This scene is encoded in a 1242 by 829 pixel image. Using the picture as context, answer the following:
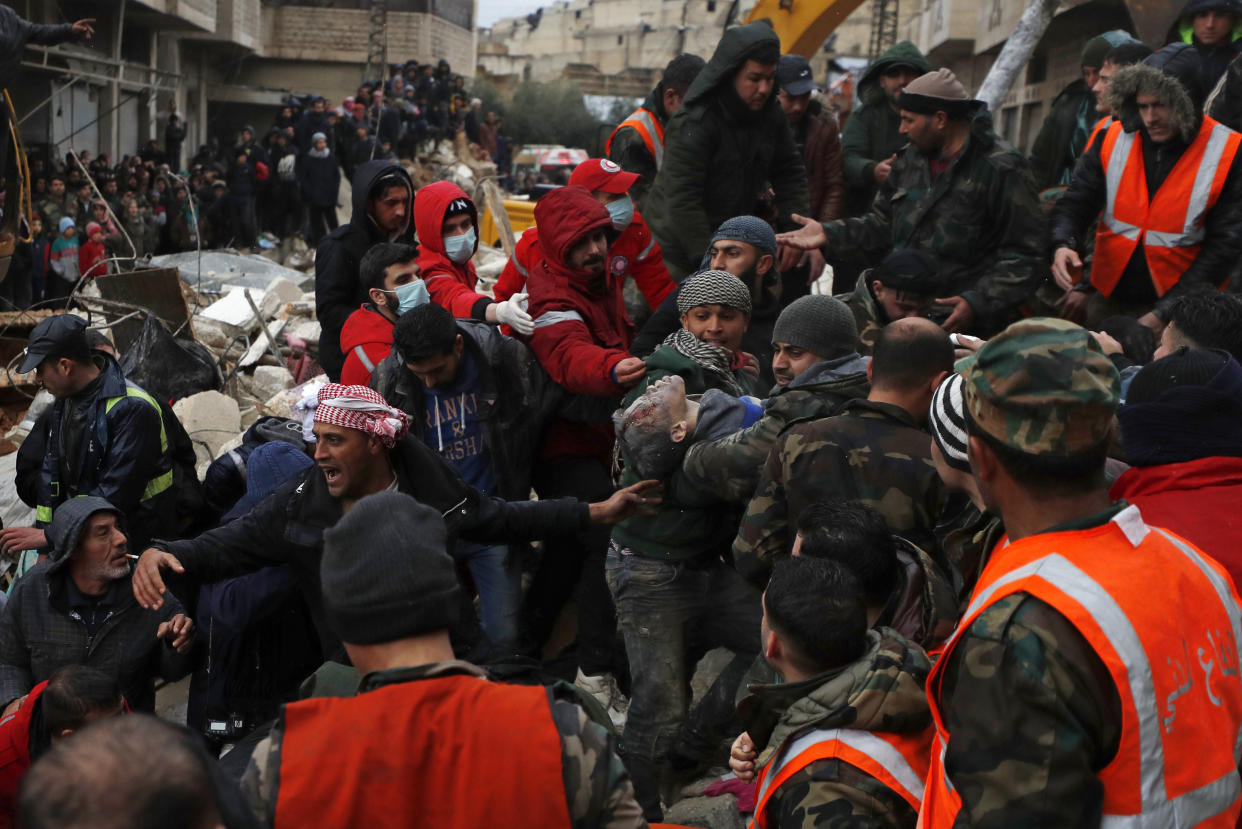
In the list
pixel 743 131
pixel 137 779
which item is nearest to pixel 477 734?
pixel 137 779

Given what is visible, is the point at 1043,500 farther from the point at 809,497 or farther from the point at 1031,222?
the point at 1031,222

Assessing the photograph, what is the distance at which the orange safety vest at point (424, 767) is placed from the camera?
1795 mm

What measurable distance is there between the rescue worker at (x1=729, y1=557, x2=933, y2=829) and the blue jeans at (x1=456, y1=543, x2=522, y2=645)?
1990 mm

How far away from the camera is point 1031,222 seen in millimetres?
4746

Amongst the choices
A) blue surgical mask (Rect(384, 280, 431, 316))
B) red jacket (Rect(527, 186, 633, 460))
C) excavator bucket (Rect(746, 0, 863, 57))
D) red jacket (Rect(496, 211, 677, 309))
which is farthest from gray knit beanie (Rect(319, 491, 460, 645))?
excavator bucket (Rect(746, 0, 863, 57))

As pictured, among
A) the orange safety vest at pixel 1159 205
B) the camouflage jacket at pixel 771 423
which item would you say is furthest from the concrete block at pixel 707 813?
the orange safety vest at pixel 1159 205

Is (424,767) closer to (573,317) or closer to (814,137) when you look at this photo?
(573,317)

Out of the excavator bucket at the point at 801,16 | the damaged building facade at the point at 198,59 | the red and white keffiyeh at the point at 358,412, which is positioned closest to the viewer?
the red and white keffiyeh at the point at 358,412

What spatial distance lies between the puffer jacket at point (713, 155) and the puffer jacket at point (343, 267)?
1.30 m

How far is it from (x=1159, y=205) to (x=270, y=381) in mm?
6546

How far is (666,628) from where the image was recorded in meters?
3.82

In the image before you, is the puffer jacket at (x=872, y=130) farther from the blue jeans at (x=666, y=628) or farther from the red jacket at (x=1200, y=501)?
the red jacket at (x=1200, y=501)

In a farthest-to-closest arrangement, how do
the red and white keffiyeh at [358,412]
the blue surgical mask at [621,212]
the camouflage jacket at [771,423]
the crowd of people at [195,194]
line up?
the crowd of people at [195,194] < the blue surgical mask at [621,212] < the red and white keffiyeh at [358,412] < the camouflage jacket at [771,423]

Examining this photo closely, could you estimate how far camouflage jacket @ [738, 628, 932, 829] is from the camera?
203 centimetres
